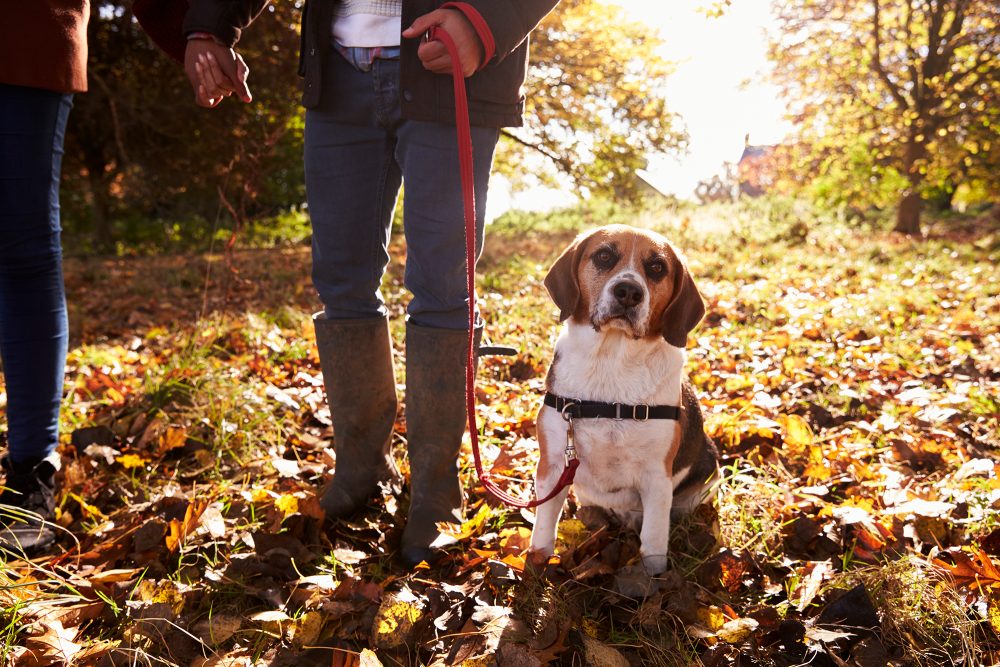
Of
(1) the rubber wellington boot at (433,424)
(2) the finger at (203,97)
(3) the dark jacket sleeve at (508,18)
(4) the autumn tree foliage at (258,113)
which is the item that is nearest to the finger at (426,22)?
(3) the dark jacket sleeve at (508,18)

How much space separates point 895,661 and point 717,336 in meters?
3.85

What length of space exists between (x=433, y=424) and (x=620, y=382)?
28.6 inches

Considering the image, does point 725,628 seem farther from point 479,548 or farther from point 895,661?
point 479,548

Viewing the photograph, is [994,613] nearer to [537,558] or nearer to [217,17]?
[537,558]

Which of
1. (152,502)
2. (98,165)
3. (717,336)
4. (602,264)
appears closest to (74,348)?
(152,502)

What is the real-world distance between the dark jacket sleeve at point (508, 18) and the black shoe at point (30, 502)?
2.26 meters

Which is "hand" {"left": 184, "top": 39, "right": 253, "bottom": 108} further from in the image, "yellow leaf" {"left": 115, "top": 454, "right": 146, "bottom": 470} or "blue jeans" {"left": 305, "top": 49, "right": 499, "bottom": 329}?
"yellow leaf" {"left": 115, "top": 454, "right": 146, "bottom": 470}

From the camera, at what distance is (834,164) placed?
15.0 meters

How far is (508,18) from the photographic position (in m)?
2.11

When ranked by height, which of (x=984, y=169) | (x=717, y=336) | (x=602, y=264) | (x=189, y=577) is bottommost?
(x=189, y=577)

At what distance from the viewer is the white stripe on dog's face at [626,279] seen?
7.55 feet

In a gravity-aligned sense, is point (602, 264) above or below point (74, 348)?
above

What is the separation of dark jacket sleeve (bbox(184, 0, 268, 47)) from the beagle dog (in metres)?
1.47

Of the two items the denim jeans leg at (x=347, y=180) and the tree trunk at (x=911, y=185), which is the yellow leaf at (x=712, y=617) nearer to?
the denim jeans leg at (x=347, y=180)
